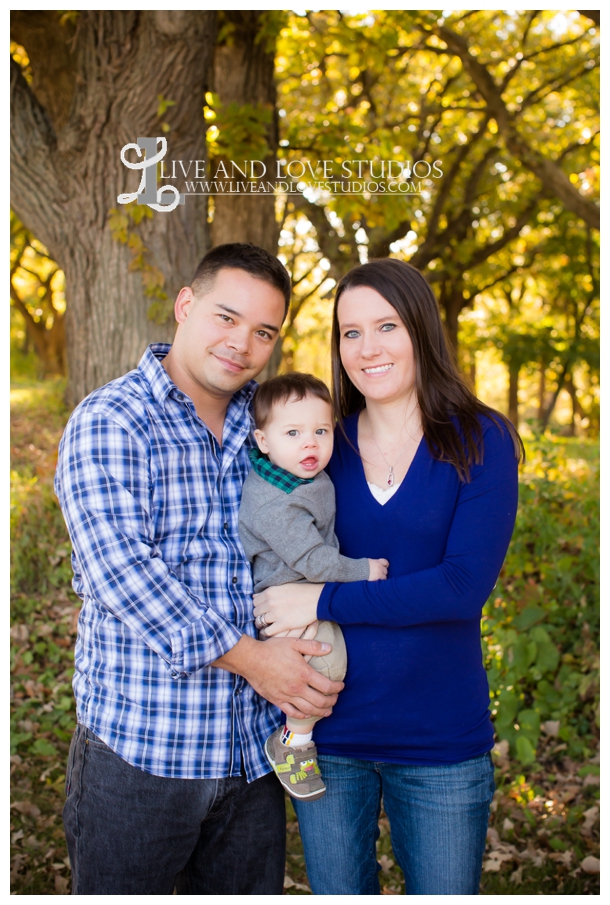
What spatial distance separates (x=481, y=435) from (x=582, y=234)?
14.7 meters

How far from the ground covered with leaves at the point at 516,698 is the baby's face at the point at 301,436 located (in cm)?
236

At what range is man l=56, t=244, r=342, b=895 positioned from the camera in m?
2.16

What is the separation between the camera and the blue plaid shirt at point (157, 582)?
2.15 m

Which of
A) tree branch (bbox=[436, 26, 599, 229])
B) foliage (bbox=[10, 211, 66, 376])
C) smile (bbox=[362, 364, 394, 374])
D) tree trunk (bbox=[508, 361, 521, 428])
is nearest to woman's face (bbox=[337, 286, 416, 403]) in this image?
smile (bbox=[362, 364, 394, 374])

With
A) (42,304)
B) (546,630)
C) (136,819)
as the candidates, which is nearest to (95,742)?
(136,819)

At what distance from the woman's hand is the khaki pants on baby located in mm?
68

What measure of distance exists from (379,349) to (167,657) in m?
1.15

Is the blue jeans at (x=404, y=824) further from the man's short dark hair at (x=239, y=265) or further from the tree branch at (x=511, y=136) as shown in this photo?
the tree branch at (x=511, y=136)

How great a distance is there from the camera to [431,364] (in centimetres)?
242

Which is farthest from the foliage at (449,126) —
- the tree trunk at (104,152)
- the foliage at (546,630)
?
the foliage at (546,630)

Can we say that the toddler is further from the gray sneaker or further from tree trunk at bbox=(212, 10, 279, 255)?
tree trunk at bbox=(212, 10, 279, 255)

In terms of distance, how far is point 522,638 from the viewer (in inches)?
184

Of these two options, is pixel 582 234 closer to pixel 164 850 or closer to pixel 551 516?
pixel 551 516
